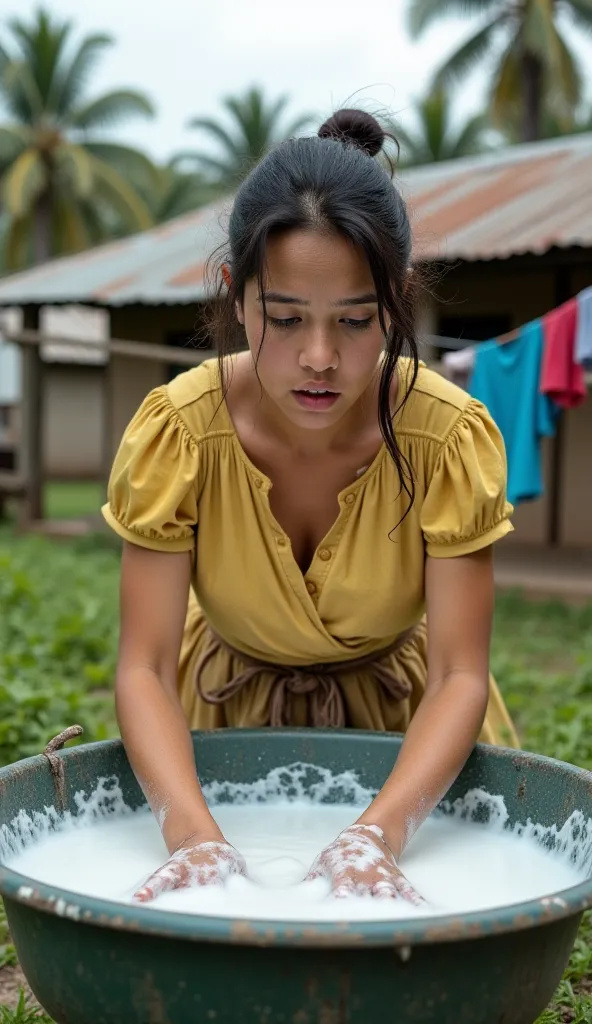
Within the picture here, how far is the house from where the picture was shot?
8008 mm

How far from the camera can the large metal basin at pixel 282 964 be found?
1088 millimetres

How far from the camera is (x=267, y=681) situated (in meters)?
2.26

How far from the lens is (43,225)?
25234 mm

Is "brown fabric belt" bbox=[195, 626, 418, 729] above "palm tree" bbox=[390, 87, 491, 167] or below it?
below

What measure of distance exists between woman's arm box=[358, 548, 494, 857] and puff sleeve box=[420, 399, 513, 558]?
35 mm

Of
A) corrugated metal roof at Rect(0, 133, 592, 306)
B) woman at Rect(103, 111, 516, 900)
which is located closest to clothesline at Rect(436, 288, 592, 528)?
corrugated metal roof at Rect(0, 133, 592, 306)

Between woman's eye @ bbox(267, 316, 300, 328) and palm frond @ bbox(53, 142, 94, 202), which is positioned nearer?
woman's eye @ bbox(267, 316, 300, 328)

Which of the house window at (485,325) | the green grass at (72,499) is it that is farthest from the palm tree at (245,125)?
the house window at (485,325)

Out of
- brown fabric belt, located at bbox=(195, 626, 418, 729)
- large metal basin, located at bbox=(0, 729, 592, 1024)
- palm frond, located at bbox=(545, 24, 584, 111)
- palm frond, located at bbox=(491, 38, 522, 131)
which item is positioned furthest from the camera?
palm frond, located at bbox=(491, 38, 522, 131)

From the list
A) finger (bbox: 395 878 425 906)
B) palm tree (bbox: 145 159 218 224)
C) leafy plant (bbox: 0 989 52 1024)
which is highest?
palm tree (bbox: 145 159 218 224)

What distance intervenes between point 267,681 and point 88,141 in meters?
26.9

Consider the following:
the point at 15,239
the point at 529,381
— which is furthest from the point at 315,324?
the point at 15,239

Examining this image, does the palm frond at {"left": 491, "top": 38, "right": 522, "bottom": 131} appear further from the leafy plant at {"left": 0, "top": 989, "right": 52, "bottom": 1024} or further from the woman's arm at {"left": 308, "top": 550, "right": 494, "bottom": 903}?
the leafy plant at {"left": 0, "top": 989, "right": 52, "bottom": 1024}

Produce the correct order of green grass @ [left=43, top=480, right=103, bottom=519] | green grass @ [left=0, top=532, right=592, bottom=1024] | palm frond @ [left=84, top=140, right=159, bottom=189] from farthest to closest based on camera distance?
1. palm frond @ [left=84, top=140, right=159, bottom=189]
2. green grass @ [left=43, top=480, right=103, bottom=519]
3. green grass @ [left=0, top=532, right=592, bottom=1024]
